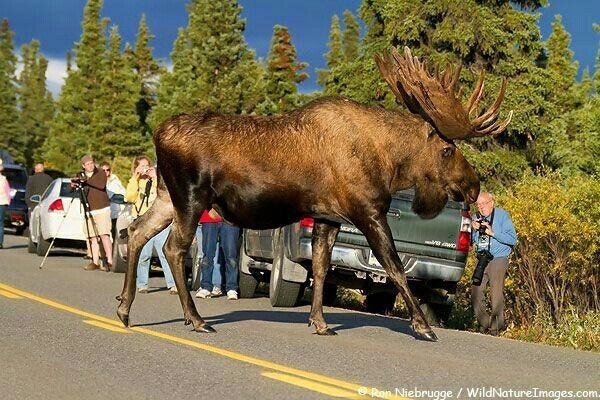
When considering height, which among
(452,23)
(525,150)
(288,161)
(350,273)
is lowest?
(350,273)

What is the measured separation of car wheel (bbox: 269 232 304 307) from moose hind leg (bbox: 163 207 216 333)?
125 inches

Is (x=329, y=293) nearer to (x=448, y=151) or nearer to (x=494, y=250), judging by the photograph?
(x=494, y=250)

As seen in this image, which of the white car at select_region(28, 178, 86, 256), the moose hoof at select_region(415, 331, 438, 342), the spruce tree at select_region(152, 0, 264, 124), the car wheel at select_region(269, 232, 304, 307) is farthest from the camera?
the spruce tree at select_region(152, 0, 264, 124)

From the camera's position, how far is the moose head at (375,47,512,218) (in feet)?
33.9

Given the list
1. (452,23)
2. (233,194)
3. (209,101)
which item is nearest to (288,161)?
(233,194)

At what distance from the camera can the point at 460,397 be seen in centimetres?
705

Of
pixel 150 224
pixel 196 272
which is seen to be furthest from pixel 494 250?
pixel 196 272

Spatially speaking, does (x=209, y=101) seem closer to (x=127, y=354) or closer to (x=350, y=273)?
(x=350, y=273)

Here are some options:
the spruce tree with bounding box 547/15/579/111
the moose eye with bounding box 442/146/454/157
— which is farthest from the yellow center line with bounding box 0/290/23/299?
the spruce tree with bounding box 547/15/579/111

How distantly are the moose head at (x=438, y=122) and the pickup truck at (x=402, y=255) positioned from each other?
231cm

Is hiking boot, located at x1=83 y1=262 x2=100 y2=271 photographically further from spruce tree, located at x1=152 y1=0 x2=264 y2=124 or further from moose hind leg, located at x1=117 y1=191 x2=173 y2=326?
spruce tree, located at x1=152 y1=0 x2=264 y2=124

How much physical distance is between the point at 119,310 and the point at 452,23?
20397mm

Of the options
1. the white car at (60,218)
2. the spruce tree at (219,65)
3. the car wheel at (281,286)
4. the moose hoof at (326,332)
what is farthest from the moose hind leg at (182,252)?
the spruce tree at (219,65)

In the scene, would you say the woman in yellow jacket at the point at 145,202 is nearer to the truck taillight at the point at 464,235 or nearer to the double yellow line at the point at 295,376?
the truck taillight at the point at 464,235
